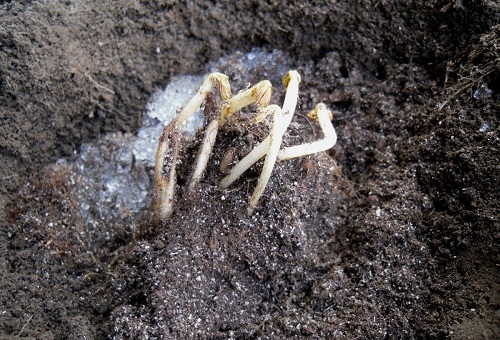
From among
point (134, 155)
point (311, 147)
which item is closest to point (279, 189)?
point (311, 147)

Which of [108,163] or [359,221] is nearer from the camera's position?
[359,221]

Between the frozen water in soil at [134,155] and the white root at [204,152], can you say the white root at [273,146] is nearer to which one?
the white root at [204,152]

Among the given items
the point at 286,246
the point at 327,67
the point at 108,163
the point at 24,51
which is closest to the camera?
the point at 286,246

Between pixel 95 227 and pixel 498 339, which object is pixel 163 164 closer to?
pixel 95 227

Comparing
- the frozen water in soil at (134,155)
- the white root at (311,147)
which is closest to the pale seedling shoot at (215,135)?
the white root at (311,147)

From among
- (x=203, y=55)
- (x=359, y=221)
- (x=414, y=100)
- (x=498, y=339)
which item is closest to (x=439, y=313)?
(x=498, y=339)

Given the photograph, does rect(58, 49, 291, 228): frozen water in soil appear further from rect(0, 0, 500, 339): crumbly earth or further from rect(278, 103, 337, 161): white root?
rect(278, 103, 337, 161): white root
